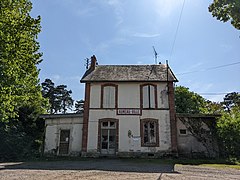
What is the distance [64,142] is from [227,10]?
14.3 meters

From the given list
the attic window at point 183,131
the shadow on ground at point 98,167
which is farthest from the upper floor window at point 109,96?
the shadow on ground at point 98,167

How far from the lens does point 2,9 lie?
36.2 feet

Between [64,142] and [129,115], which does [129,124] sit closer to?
[129,115]

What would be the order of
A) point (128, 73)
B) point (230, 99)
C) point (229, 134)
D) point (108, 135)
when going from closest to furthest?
point (229, 134), point (108, 135), point (128, 73), point (230, 99)

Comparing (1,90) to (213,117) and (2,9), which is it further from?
(213,117)

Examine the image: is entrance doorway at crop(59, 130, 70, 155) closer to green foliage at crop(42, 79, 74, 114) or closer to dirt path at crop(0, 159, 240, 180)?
dirt path at crop(0, 159, 240, 180)

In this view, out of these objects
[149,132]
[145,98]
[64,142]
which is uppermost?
[145,98]

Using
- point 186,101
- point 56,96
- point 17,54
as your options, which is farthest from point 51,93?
point 17,54

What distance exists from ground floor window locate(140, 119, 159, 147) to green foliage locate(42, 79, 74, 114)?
35163mm

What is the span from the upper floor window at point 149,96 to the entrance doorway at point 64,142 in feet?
21.2

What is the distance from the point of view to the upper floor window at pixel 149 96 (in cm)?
1836

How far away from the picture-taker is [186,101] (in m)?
32.7

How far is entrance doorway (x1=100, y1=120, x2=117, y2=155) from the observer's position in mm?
17812

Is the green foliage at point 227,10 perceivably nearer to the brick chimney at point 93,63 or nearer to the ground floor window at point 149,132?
the ground floor window at point 149,132
